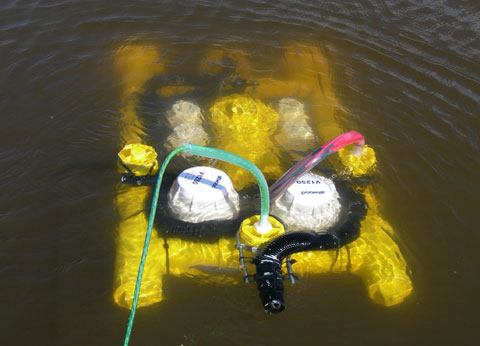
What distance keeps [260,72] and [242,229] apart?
4170 millimetres

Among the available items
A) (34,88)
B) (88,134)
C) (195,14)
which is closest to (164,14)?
(195,14)

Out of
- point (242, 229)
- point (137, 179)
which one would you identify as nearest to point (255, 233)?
point (242, 229)

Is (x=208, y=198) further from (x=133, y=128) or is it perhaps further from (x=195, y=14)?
(x=195, y=14)

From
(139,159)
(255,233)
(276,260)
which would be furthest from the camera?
(139,159)

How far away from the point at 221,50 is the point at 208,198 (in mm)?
4573

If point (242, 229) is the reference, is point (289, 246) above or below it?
above

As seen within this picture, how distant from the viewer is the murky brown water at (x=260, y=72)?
3670mm

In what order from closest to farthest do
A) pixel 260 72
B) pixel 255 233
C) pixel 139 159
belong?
pixel 255 233, pixel 139 159, pixel 260 72

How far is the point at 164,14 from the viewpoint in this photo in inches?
326

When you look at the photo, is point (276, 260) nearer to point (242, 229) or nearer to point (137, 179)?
point (242, 229)

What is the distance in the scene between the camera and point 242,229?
145 inches

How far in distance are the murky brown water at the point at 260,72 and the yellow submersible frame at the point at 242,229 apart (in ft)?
0.57

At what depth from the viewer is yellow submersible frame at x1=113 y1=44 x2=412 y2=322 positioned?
3766 mm

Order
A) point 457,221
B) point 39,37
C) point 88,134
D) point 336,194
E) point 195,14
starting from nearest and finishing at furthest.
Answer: point 336,194
point 457,221
point 88,134
point 39,37
point 195,14
